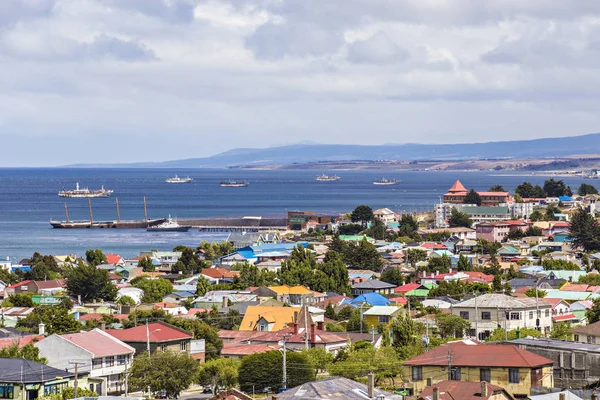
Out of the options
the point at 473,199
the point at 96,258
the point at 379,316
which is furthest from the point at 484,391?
the point at 473,199

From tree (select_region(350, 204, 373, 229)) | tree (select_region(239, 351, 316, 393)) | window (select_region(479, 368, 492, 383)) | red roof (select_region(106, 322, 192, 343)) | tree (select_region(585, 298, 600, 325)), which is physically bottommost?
tree (select_region(350, 204, 373, 229))

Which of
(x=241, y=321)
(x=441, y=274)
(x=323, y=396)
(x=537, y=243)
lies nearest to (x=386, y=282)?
(x=441, y=274)

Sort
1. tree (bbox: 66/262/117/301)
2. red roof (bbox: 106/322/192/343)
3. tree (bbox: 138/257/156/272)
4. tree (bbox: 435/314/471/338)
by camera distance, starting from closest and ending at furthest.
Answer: red roof (bbox: 106/322/192/343) < tree (bbox: 435/314/471/338) < tree (bbox: 66/262/117/301) < tree (bbox: 138/257/156/272)

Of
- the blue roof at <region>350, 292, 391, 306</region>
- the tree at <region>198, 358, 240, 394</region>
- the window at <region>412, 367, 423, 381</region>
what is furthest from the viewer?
the blue roof at <region>350, 292, 391, 306</region>

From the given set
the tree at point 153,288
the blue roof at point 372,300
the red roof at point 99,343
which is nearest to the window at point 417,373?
the red roof at point 99,343

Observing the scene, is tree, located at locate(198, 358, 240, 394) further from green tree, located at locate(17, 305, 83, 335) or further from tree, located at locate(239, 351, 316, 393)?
green tree, located at locate(17, 305, 83, 335)

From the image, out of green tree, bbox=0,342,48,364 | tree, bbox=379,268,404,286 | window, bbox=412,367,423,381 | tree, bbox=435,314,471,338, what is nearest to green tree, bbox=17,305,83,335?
green tree, bbox=0,342,48,364

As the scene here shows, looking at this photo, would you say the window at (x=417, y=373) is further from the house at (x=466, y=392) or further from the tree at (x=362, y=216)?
the tree at (x=362, y=216)
